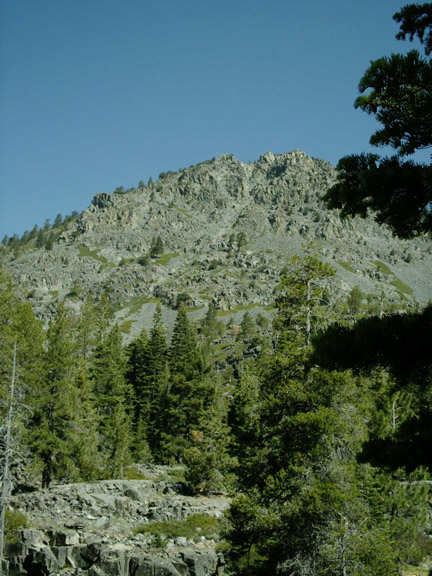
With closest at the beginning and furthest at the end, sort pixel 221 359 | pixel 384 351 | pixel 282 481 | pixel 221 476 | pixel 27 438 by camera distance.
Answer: pixel 384 351 < pixel 282 481 < pixel 27 438 < pixel 221 476 < pixel 221 359

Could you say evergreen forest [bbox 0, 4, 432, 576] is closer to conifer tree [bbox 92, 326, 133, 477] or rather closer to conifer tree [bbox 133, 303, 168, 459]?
conifer tree [bbox 92, 326, 133, 477]

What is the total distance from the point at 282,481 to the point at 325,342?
918 cm

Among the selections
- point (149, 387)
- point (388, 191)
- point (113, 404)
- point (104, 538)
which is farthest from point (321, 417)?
point (149, 387)

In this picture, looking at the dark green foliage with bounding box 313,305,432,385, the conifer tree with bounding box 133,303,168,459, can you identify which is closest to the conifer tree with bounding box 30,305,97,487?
the conifer tree with bounding box 133,303,168,459

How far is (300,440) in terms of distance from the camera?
13078 mm

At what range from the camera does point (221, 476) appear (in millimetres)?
34594

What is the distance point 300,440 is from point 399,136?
33.9 feet

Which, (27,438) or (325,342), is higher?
(325,342)

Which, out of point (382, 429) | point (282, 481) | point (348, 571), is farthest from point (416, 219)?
point (382, 429)

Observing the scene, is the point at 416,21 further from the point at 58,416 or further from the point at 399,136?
the point at 58,416

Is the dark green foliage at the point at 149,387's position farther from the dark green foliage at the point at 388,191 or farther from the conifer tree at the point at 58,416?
the dark green foliage at the point at 388,191

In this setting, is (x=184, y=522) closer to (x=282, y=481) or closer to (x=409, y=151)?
(x=282, y=481)

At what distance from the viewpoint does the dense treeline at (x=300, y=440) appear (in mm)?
5039

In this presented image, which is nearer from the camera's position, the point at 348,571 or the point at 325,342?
the point at 325,342
